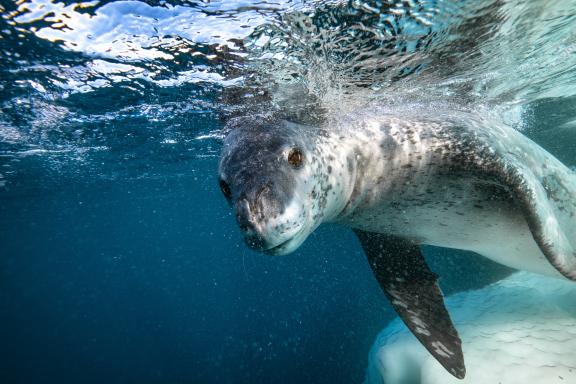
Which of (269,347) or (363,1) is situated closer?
(363,1)

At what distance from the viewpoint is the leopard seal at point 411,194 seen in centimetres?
239

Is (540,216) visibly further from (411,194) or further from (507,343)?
(507,343)

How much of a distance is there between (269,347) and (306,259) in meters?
19.3

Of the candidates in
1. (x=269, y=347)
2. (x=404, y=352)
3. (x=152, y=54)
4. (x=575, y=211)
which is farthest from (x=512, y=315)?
(x=269, y=347)

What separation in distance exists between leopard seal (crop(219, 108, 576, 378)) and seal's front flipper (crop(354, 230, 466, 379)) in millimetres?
11

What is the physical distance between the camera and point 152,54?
16.8ft

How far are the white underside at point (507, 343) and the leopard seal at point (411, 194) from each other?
101 centimetres

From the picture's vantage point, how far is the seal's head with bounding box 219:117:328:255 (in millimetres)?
2051

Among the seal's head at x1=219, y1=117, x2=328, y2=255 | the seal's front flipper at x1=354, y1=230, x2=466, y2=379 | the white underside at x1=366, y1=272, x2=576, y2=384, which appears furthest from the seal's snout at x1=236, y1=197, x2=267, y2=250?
the white underside at x1=366, y1=272, x2=576, y2=384

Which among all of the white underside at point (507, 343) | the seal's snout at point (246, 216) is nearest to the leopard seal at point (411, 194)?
the seal's snout at point (246, 216)

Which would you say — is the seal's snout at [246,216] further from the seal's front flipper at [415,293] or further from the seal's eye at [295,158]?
the seal's front flipper at [415,293]

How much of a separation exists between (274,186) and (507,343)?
4.49m

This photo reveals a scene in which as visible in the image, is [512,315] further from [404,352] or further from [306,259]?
[306,259]

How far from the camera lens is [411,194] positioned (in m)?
3.43
